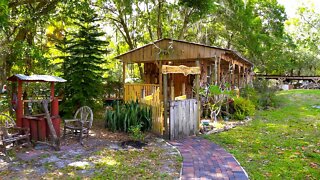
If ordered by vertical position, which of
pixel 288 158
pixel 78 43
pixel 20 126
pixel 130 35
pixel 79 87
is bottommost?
pixel 288 158

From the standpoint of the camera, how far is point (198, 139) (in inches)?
287

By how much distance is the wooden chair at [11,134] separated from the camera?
5.76m

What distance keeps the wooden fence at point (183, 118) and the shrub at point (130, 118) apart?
40.2 inches

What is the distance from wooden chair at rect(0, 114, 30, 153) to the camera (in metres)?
5.76

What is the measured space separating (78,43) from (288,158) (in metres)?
8.71

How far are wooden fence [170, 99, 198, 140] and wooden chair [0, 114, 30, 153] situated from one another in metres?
3.57

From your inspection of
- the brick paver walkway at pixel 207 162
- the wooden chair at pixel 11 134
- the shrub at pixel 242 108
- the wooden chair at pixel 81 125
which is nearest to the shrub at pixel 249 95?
the shrub at pixel 242 108

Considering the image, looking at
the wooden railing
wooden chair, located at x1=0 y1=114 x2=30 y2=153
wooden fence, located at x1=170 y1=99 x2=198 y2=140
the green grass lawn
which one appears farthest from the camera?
the wooden railing

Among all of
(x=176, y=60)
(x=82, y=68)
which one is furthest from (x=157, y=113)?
(x=176, y=60)

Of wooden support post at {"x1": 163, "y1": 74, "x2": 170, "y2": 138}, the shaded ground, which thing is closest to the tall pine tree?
the shaded ground

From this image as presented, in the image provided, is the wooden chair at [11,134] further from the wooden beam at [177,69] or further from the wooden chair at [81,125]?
the wooden beam at [177,69]

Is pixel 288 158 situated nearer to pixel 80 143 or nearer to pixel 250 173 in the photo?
pixel 250 173

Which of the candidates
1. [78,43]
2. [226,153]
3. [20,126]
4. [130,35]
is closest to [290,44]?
[130,35]

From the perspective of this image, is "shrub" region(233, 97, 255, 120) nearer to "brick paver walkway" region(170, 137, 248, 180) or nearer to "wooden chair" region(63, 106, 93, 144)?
"brick paver walkway" region(170, 137, 248, 180)
